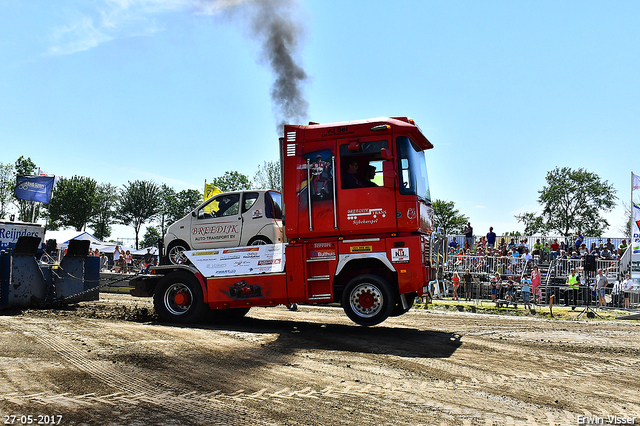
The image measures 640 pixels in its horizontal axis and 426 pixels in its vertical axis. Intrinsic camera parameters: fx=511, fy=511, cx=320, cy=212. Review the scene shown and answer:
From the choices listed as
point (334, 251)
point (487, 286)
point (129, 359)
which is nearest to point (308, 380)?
point (129, 359)

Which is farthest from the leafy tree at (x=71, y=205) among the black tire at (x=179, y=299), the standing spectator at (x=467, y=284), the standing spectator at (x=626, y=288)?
the standing spectator at (x=626, y=288)

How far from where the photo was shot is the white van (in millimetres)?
10094

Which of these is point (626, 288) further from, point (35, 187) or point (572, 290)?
point (35, 187)

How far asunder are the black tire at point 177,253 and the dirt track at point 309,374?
1.34m

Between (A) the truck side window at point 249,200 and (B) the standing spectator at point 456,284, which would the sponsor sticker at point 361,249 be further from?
(B) the standing spectator at point 456,284

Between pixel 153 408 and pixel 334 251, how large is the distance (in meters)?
5.03

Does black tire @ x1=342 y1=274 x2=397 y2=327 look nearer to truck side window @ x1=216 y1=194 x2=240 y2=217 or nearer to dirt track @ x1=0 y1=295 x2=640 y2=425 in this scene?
dirt track @ x1=0 y1=295 x2=640 y2=425

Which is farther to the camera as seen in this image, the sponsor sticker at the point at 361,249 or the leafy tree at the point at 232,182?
the leafy tree at the point at 232,182

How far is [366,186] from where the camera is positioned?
8992 millimetres

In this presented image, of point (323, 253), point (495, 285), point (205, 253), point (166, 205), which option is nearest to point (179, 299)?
point (205, 253)

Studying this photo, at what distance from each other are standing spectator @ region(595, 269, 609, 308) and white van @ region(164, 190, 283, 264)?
12.4 metres

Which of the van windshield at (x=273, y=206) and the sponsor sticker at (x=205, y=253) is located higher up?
the van windshield at (x=273, y=206)

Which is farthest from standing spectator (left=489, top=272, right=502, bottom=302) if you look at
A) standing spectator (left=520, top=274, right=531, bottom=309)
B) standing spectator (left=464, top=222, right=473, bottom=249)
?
standing spectator (left=464, top=222, right=473, bottom=249)

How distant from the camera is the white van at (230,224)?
1009 cm
